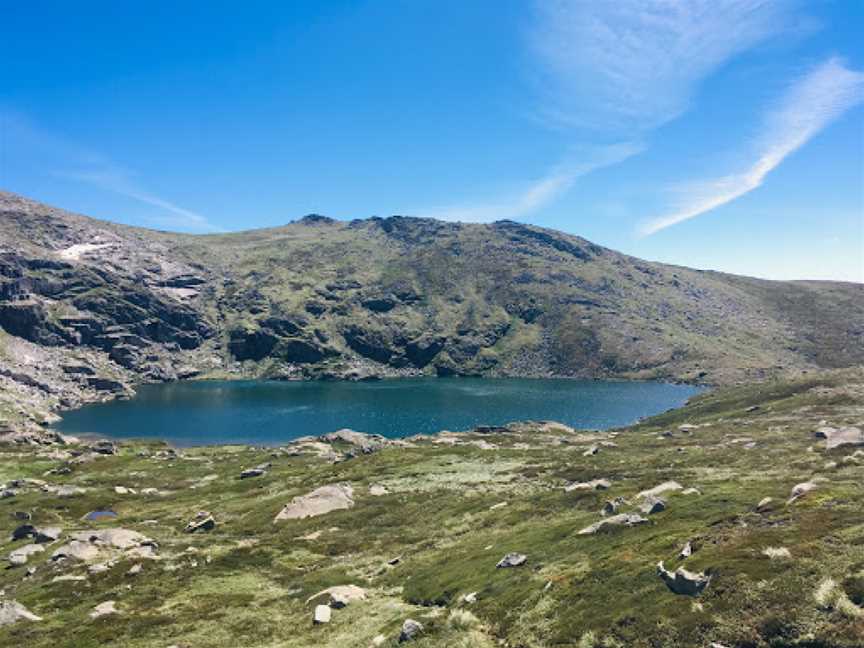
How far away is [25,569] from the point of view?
6381 centimetres

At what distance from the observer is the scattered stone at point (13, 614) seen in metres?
45.2

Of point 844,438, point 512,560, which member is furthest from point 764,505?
point 844,438

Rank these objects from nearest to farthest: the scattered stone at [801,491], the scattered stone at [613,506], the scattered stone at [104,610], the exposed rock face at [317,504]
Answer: the scattered stone at [801,491] → the scattered stone at [104,610] → the scattered stone at [613,506] → the exposed rock face at [317,504]

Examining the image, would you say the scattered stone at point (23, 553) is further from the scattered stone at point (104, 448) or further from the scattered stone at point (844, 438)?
the scattered stone at point (844, 438)

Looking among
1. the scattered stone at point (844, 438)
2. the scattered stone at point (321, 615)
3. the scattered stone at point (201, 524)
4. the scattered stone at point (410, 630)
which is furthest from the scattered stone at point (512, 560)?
the scattered stone at point (844, 438)

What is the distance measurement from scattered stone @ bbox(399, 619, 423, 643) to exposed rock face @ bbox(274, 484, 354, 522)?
50.4 metres

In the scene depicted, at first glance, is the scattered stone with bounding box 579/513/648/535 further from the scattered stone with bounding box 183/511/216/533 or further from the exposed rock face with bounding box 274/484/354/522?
the scattered stone with bounding box 183/511/216/533

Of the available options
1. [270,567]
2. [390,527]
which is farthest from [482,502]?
[270,567]

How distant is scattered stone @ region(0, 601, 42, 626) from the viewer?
45188 millimetres

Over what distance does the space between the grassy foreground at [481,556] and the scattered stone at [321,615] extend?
23.1 inches

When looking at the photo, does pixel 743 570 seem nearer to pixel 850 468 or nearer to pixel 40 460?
pixel 850 468

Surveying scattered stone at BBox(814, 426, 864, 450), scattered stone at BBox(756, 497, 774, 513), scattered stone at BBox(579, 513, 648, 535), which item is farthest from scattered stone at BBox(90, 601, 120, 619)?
scattered stone at BBox(814, 426, 864, 450)

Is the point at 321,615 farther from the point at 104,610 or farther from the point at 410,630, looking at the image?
the point at 104,610

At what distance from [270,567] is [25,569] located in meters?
28.7
